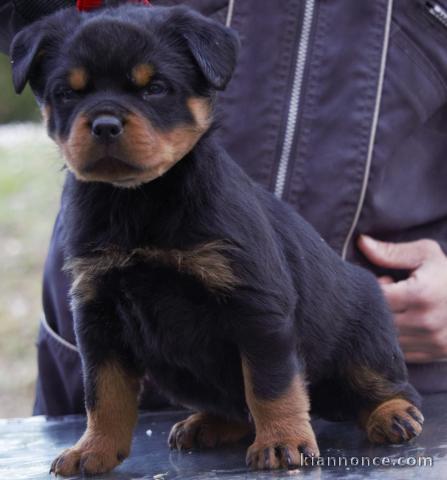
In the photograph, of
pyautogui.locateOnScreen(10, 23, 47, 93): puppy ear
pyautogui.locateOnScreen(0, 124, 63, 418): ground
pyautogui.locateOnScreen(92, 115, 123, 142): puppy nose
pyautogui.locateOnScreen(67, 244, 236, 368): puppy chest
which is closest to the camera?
pyautogui.locateOnScreen(92, 115, 123, 142): puppy nose

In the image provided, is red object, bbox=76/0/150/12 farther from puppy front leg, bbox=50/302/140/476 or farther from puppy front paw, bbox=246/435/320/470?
puppy front paw, bbox=246/435/320/470

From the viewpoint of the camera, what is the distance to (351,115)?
150 inches

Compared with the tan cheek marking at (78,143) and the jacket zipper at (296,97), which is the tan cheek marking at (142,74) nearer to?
the tan cheek marking at (78,143)

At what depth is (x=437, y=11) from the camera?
12.3 ft

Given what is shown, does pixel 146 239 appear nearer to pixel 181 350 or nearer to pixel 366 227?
pixel 181 350

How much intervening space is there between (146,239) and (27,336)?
611 cm

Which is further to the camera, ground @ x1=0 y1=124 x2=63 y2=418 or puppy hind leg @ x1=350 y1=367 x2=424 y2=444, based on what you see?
ground @ x1=0 y1=124 x2=63 y2=418

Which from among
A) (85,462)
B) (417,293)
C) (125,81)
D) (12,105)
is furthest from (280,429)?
(12,105)

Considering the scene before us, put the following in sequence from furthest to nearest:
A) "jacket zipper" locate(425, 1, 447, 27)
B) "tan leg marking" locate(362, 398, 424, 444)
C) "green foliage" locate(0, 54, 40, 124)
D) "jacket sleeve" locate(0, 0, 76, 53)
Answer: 1. "green foliage" locate(0, 54, 40, 124)
2. "jacket zipper" locate(425, 1, 447, 27)
3. "jacket sleeve" locate(0, 0, 76, 53)
4. "tan leg marking" locate(362, 398, 424, 444)

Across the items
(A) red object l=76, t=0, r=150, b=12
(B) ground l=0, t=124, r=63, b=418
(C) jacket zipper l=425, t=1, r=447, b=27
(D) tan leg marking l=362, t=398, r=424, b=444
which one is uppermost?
(A) red object l=76, t=0, r=150, b=12

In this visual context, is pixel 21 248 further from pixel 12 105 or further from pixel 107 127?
pixel 107 127

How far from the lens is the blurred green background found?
329 inches

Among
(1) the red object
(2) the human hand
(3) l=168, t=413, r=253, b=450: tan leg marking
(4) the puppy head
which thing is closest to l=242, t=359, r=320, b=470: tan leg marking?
(3) l=168, t=413, r=253, b=450: tan leg marking

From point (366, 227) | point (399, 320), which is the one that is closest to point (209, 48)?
point (366, 227)
